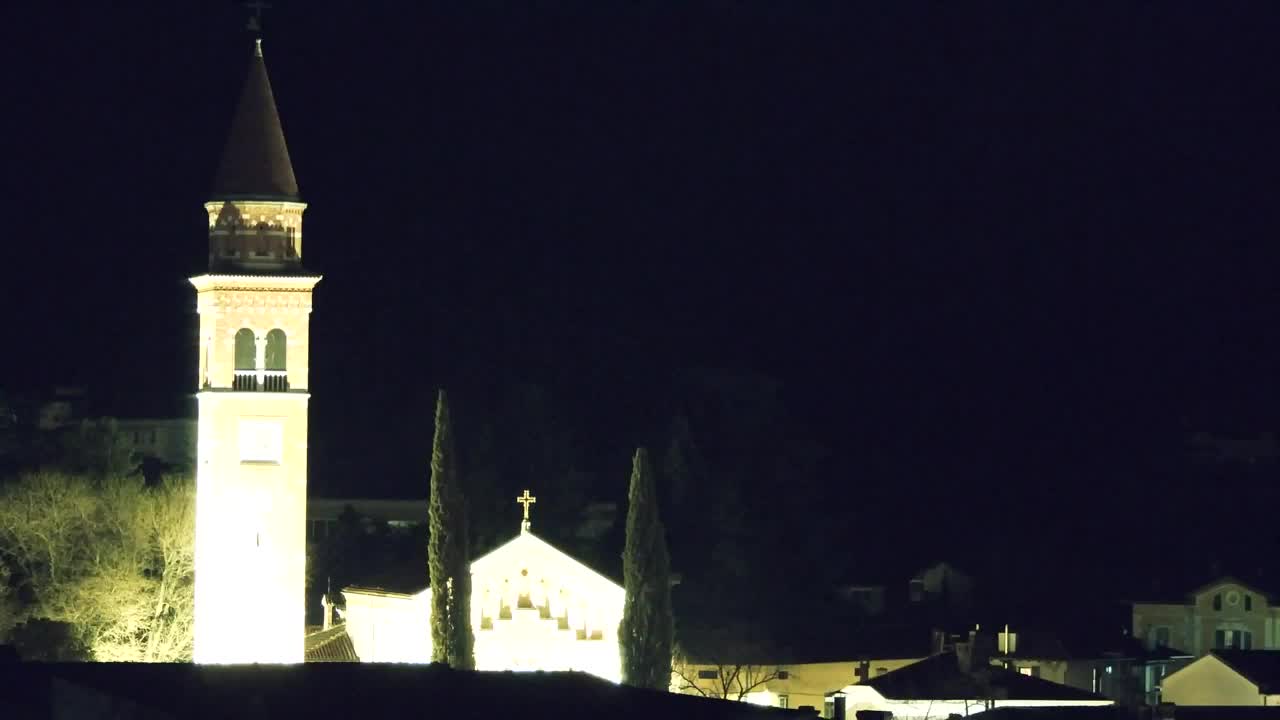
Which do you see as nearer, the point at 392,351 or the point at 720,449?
the point at 720,449

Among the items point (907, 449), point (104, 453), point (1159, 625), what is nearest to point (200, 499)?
point (104, 453)

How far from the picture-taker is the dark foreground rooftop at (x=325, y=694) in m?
38.6

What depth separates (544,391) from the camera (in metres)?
130

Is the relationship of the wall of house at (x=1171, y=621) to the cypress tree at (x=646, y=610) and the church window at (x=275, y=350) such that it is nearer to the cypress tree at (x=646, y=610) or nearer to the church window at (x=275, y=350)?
the cypress tree at (x=646, y=610)

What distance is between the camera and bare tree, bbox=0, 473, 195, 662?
7619 cm

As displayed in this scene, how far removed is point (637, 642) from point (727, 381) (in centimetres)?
6333

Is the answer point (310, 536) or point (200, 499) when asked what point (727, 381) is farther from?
point (200, 499)

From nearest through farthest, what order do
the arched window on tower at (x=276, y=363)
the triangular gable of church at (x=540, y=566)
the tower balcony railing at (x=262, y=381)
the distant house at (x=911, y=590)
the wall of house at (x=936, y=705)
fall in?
the wall of house at (x=936, y=705) → the tower balcony railing at (x=262, y=381) → the arched window on tower at (x=276, y=363) → the triangular gable of church at (x=540, y=566) → the distant house at (x=911, y=590)

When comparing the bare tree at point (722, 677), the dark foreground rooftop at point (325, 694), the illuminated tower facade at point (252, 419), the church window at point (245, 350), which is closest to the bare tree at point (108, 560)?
the illuminated tower facade at point (252, 419)

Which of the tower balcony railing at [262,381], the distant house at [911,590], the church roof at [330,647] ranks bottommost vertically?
the church roof at [330,647]

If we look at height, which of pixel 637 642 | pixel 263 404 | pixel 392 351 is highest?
pixel 392 351

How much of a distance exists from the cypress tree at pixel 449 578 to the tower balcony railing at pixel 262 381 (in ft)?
11.7

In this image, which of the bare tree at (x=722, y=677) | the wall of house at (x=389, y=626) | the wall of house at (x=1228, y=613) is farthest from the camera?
the wall of house at (x=1228, y=613)

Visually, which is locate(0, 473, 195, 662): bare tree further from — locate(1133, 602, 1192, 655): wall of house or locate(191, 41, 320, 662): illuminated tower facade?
locate(1133, 602, 1192, 655): wall of house
